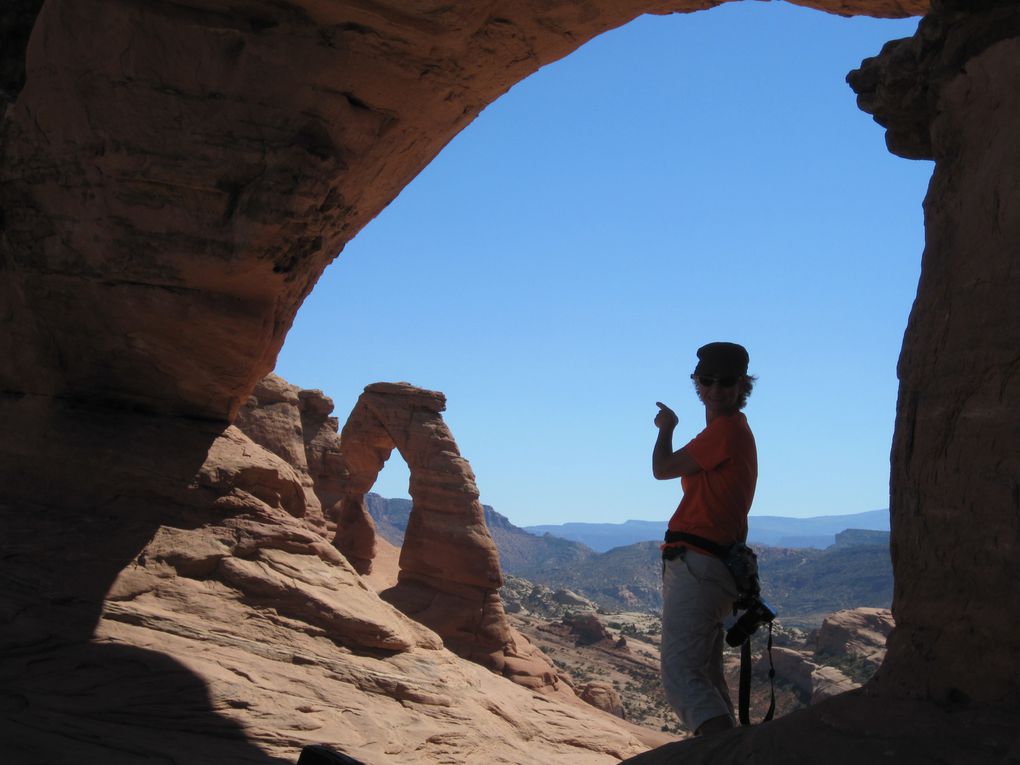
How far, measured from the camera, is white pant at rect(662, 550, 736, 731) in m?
3.84

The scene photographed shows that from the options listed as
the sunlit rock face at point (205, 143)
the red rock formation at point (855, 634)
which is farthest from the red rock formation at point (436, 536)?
the sunlit rock face at point (205, 143)

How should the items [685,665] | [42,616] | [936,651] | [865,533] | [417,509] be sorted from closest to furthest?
[936,651] < [685,665] < [42,616] < [417,509] < [865,533]

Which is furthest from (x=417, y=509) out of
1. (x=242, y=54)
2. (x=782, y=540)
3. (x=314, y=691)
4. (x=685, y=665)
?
(x=782, y=540)

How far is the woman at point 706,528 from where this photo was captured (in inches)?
152

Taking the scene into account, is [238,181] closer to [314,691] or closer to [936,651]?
[314,691]

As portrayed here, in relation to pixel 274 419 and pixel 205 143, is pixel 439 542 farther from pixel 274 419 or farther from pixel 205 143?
pixel 205 143

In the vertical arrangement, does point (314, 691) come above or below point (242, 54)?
below

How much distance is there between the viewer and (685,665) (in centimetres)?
386

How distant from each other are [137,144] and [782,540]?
17819cm

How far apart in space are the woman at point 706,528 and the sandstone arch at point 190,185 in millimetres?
770

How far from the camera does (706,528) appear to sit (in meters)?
3.98

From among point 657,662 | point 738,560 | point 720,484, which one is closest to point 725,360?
point 720,484

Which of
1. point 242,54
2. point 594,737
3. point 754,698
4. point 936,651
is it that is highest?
point 242,54

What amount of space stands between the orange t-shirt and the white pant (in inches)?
5.7
